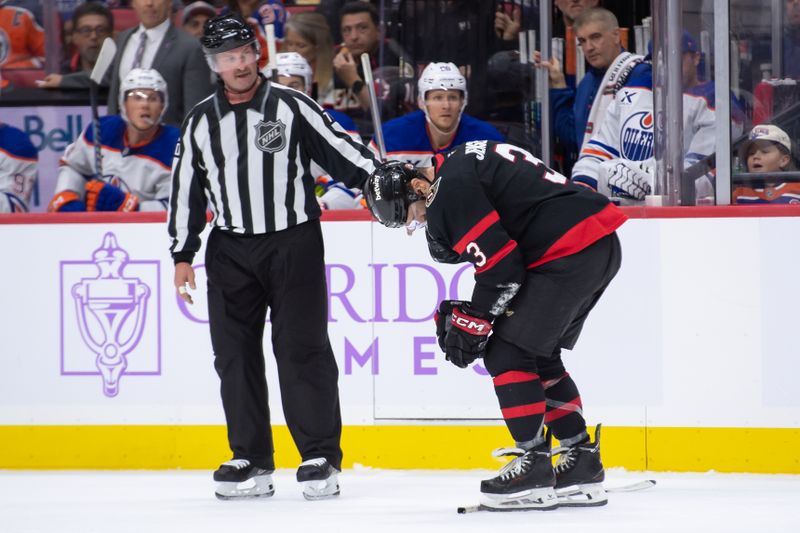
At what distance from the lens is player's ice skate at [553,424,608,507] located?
365 cm

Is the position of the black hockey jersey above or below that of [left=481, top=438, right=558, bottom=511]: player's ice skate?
above

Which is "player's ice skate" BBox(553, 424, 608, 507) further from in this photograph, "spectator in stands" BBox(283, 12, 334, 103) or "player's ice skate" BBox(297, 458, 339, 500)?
"spectator in stands" BBox(283, 12, 334, 103)

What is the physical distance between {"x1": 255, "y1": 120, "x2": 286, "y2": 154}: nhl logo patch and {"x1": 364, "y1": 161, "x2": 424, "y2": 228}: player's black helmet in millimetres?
585

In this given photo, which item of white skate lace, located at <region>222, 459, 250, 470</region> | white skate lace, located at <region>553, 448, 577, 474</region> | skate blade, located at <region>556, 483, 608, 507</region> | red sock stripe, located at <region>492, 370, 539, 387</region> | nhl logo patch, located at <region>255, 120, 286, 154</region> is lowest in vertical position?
skate blade, located at <region>556, 483, 608, 507</region>

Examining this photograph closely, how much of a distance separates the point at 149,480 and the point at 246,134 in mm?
1245

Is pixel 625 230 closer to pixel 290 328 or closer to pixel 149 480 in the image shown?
pixel 290 328

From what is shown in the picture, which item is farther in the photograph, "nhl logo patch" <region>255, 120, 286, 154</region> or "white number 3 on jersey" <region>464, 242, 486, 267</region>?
"nhl logo patch" <region>255, 120, 286, 154</region>

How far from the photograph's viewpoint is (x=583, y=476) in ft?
12.0

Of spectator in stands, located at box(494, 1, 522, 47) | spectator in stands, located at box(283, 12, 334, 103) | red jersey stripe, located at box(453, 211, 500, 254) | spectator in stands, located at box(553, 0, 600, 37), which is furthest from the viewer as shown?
spectator in stands, located at box(283, 12, 334, 103)

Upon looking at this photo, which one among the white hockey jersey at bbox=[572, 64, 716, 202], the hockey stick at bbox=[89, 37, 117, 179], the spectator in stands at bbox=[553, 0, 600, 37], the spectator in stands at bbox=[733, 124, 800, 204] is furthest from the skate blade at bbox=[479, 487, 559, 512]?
the spectator in stands at bbox=[553, 0, 600, 37]

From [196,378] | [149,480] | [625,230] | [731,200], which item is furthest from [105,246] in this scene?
[731,200]

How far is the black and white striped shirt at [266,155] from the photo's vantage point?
3.91m

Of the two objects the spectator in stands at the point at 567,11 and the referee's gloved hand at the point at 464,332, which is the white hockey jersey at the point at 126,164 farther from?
the referee's gloved hand at the point at 464,332

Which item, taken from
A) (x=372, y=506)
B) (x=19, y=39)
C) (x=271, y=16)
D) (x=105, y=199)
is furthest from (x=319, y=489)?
(x=19, y=39)
